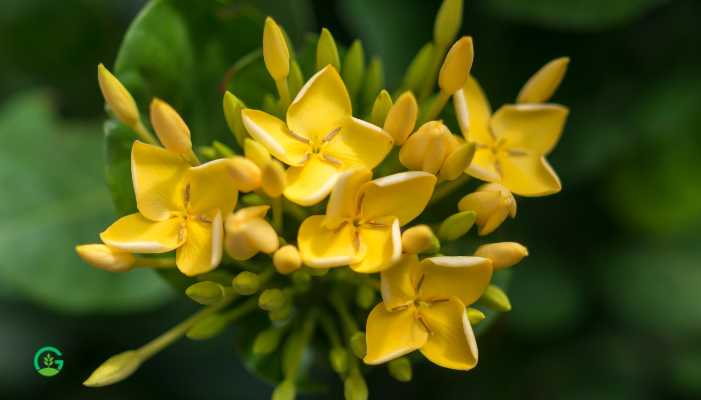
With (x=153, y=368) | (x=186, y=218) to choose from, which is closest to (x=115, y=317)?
(x=153, y=368)

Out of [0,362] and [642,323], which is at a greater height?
[0,362]

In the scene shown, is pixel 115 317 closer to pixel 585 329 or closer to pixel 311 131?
pixel 311 131

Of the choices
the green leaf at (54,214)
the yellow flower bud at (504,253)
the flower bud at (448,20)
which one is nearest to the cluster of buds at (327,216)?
the yellow flower bud at (504,253)

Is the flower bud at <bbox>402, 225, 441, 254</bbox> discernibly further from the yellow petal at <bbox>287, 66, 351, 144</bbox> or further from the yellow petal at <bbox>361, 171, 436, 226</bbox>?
the yellow petal at <bbox>287, 66, 351, 144</bbox>

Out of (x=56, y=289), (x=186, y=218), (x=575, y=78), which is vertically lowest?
(x=56, y=289)

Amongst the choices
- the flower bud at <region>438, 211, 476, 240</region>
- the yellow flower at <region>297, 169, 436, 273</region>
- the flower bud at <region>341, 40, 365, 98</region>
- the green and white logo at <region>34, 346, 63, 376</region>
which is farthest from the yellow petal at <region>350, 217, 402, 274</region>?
the green and white logo at <region>34, 346, 63, 376</region>

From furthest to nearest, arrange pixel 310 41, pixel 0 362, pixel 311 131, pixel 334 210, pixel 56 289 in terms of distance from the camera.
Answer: pixel 0 362, pixel 56 289, pixel 310 41, pixel 311 131, pixel 334 210

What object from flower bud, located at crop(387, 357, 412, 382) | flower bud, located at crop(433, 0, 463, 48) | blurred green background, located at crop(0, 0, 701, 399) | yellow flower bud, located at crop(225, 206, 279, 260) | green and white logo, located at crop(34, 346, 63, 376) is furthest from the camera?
blurred green background, located at crop(0, 0, 701, 399)
